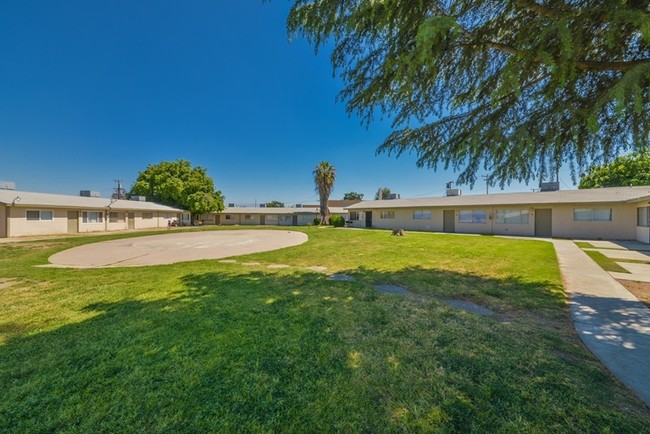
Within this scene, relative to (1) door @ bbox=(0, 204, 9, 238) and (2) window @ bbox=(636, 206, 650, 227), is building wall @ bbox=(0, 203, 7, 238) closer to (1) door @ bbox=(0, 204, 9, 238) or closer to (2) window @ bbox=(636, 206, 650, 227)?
(1) door @ bbox=(0, 204, 9, 238)

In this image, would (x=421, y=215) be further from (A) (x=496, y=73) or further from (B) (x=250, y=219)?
(B) (x=250, y=219)

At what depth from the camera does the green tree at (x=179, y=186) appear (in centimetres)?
3634

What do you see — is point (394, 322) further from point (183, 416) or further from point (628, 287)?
point (628, 287)

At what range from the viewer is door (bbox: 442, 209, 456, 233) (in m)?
23.5

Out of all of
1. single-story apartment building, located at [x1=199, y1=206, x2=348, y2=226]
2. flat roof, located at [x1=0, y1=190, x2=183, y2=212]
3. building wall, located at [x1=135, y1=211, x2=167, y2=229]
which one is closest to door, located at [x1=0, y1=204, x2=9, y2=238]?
flat roof, located at [x1=0, y1=190, x2=183, y2=212]

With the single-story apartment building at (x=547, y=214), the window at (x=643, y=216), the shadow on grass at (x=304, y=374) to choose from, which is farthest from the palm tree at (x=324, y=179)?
the shadow on grass at (x=304, y=374)

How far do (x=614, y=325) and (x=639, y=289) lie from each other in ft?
10.7

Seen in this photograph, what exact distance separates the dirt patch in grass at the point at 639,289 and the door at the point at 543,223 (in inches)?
598

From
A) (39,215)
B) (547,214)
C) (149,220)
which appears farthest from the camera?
(149,220)

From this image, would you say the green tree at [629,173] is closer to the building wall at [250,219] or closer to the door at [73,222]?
the building wall at [250,219]

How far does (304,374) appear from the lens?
2693 millimetres

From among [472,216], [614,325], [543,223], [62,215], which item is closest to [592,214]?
[543,223]

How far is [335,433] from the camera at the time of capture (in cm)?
196

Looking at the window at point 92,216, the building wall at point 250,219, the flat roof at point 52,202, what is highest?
the flat roof at point 52,202
